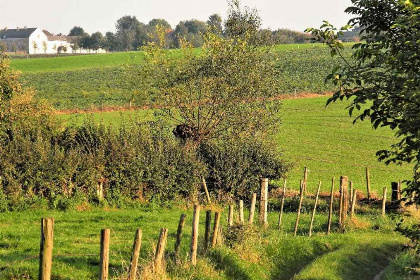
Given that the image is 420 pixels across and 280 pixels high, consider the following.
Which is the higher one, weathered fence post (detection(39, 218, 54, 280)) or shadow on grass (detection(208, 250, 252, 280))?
weathered fence post (detection(39, 218, 54, 280))

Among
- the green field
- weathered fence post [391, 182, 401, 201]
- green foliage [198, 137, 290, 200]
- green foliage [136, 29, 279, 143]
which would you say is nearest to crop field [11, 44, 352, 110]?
the green field

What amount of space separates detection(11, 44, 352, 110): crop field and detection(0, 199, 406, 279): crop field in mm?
38268

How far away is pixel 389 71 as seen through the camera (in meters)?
11.9

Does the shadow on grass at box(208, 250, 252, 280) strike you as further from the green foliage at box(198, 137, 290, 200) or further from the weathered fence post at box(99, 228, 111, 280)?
the green foliage at box(198, 137, 290, 200)

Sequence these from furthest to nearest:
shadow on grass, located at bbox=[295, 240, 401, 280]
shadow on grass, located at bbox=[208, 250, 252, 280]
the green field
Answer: the green field, shadow on grass, located at bbox=[295, 240, 401, 280], shadow on grass, located at bbox=[208, 250, 252, 280]

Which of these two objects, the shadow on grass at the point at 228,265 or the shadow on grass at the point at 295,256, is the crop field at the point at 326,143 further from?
the shadow on grass at the point at 228,265

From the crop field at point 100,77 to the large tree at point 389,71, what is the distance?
5216 centimetres

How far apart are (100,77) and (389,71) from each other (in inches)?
4156

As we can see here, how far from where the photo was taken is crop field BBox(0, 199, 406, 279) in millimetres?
16453

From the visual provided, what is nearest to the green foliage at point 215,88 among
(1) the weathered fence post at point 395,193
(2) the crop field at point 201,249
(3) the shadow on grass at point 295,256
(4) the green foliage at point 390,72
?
(1) the weathered fence post at point 395,193

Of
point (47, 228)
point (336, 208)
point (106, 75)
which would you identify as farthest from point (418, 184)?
point (106, 75)

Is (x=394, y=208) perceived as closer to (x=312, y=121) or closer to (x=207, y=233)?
(x=207, y=233)

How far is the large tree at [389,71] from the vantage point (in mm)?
11148

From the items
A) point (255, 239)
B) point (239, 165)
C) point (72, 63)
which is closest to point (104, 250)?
point (255, 239)
